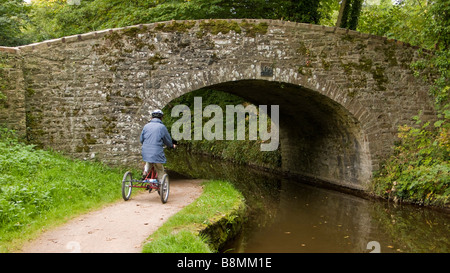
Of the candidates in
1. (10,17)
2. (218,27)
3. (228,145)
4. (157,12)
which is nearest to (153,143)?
(218,27)

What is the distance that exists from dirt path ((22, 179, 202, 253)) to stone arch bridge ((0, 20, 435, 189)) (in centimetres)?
263

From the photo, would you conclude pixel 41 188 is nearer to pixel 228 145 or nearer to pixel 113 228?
pixel 113 228

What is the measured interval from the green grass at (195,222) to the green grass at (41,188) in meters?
1.45

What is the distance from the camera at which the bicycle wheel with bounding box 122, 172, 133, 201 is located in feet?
22.0

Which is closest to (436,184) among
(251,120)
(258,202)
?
(258,202)

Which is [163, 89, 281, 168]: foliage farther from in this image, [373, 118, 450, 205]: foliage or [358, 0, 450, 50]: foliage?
[358, 0, 450, 50]: foliage

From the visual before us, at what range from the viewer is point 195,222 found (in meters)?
5.57

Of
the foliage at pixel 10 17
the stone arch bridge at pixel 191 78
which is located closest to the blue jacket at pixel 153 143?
the stone arch bridge at pixel 191 78

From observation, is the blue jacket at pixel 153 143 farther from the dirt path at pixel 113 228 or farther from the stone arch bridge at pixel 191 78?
the stone arch bridge at pixel 191 78

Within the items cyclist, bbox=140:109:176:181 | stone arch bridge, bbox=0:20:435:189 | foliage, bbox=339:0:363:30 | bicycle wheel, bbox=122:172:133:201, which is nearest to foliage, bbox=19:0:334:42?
foliage, bbox=339:0:363:30

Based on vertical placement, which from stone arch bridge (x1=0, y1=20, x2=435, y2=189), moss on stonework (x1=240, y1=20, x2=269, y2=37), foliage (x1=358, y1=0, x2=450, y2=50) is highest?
foliage (x1=358, y1=0, x2=450, y2=50)

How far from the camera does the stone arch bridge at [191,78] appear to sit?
8836 millimetres

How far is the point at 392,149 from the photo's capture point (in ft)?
34.0

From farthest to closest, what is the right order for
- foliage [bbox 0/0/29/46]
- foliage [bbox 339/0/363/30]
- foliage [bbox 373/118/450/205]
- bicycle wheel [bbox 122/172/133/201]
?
foliage [bbox 339/0/363/30]
foliage [bbox 0/0/29/46]
foliage [bbox 373/118/450/205]
bicycle wheel [bbox 122/172/133/201]
